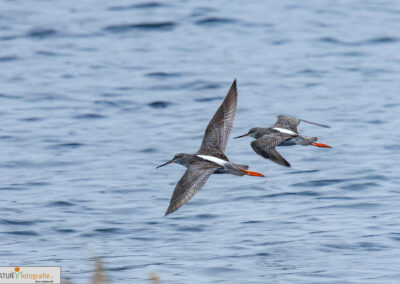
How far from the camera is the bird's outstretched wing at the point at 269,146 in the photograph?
39.8 feet

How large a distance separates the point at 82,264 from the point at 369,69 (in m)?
14.4

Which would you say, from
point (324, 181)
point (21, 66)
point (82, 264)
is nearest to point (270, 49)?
point (21, 66)

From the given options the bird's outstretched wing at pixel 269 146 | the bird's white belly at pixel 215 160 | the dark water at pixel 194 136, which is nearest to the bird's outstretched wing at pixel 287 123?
the bird's outstretched wing at pixel 269 146

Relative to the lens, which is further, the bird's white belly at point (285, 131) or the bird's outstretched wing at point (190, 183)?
the bird's white belly at point (285, 131)

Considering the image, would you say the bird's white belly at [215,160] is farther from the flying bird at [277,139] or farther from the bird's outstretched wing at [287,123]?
the bird's outstretched wing at [287,123]

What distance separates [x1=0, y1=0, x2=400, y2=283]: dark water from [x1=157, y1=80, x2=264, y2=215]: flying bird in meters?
1.31

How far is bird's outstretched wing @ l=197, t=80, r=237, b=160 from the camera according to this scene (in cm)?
1309

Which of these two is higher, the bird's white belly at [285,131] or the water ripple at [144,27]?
the bird's white belly at [285,131]

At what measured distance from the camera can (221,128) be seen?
13336 millimetres

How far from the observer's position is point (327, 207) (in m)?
15.0

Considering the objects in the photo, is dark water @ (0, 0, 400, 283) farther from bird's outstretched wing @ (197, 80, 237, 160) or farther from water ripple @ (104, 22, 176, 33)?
bird's outstretched wing @ (197, 80, 237, 160)
